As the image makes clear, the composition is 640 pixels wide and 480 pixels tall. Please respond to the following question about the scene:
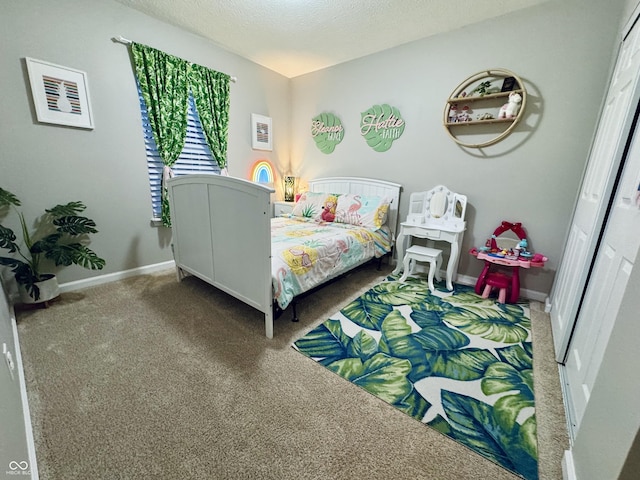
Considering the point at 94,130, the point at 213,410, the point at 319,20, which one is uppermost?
the point at 319,20

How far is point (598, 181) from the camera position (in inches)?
63.3

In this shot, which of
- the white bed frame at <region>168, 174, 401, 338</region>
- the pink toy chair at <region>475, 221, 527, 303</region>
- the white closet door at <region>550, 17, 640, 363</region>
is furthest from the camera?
the pink toy chair at <region>475, 221, 527, 303</region>

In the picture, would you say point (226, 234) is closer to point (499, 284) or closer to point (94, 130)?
point (94, 130)

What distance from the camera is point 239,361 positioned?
1.56 metres

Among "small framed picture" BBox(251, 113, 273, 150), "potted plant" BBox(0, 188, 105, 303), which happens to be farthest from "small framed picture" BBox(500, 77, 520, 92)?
"potted plant" BBox(0, 188, 105, 303)

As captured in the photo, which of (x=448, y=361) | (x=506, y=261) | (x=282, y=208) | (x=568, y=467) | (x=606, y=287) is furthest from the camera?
(x=282, y=208)

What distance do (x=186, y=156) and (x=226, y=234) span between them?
167cm

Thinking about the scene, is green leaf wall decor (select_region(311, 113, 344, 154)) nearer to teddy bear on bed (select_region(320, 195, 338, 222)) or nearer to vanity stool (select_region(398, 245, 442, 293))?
teddy bear on bed (select_region(320, 195, 338, 222))

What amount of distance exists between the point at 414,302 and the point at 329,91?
296cm

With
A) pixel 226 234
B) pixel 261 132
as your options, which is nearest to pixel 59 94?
pixel 226 234

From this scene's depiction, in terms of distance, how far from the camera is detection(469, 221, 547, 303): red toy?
2.24 m

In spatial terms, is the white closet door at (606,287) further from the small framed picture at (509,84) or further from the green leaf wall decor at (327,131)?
the green leaf wall decor at (327,131)

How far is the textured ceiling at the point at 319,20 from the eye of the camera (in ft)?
7.27

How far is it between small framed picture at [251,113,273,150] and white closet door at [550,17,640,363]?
11.2ft
